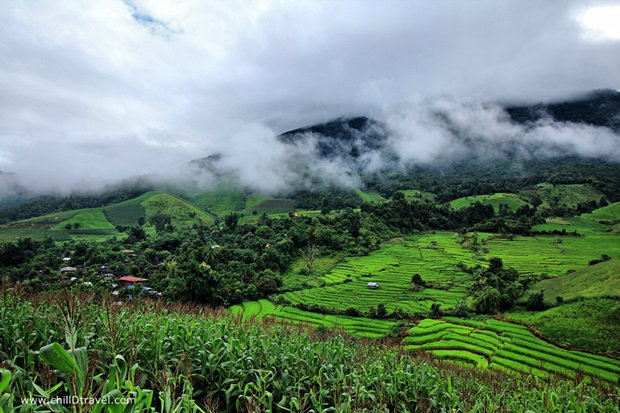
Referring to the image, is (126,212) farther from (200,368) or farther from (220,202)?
(200,368)

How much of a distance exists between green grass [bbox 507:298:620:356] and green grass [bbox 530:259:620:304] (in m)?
1.93

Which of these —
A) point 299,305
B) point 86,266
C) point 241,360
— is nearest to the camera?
point 241,360

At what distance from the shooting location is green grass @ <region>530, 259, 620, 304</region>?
130 feet

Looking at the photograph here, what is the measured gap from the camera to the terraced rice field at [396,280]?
1871 inches

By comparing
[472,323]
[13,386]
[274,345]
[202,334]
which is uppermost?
[13,386]

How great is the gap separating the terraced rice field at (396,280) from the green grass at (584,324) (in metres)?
11.8

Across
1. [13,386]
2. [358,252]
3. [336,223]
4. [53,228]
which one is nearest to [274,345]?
[13,386]

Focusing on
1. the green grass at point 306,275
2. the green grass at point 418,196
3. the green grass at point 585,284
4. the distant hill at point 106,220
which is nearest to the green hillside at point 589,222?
the green grass at point 585,284

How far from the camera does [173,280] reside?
4953 centimetres

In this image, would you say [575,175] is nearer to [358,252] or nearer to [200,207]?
[358,252]

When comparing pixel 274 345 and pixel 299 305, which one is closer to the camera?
pixel 274 345

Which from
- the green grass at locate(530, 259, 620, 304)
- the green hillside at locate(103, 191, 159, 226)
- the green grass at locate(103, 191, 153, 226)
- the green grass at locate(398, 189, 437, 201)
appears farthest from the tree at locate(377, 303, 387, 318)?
the green hillside at locate(103, 191, 159, 226)

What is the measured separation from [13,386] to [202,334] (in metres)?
5.02

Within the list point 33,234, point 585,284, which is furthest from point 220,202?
point 585,284
